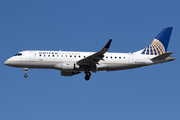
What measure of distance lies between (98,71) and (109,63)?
2213 mm

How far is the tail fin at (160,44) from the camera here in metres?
50.5

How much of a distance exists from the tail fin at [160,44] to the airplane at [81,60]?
1633mm

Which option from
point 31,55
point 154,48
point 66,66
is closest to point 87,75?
point 66,66

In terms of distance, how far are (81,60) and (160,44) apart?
14.3m

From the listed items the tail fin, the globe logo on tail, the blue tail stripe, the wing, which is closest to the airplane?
the wing

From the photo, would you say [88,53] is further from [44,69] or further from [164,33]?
[164,33]

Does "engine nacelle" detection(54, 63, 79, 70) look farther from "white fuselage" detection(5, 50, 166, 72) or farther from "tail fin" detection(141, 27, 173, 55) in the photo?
"tail fin" detection(141, 27, 173, 55)

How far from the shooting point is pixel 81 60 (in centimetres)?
4525

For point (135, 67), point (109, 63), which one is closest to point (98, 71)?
point (109, 63)

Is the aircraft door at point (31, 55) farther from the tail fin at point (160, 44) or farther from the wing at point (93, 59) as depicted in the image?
the tail fin at point (160, 44)

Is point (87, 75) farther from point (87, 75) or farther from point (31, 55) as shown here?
point (31, 55)

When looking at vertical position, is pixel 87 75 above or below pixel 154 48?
below

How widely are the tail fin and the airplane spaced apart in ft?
5.36

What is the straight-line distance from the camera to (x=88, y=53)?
4725 centimetres
